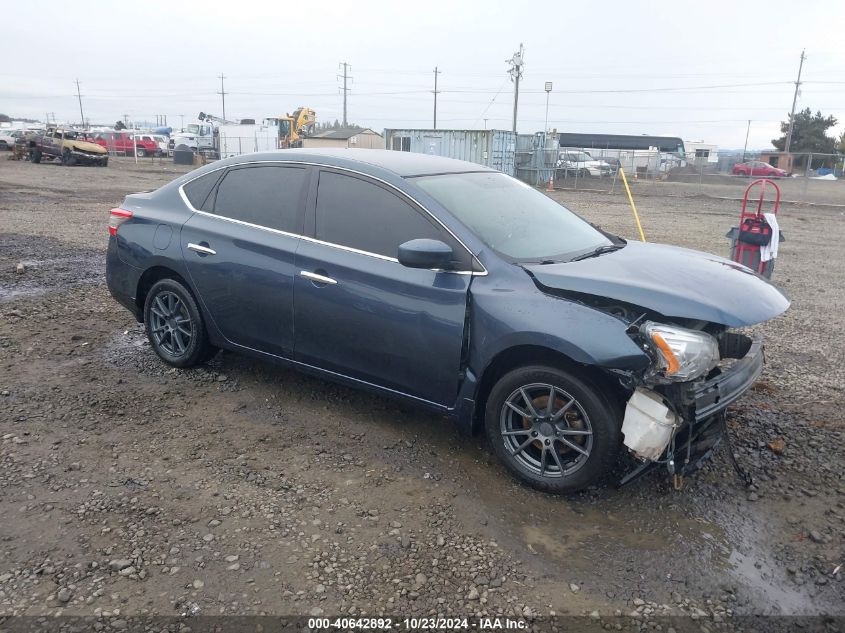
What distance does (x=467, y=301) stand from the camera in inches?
141

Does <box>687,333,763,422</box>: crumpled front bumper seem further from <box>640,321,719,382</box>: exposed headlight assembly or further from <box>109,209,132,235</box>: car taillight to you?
<box>109,209,132,235</box>: car taillight

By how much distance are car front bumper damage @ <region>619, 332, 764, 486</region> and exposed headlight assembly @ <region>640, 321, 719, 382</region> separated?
6 cm

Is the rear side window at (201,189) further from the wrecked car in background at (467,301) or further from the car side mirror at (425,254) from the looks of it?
the car side mirror at (425,254)

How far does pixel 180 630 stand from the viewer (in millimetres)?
2545

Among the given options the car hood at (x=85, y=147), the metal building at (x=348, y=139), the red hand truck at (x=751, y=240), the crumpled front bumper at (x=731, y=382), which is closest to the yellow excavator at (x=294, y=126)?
the metal building at (x=348, y=139)

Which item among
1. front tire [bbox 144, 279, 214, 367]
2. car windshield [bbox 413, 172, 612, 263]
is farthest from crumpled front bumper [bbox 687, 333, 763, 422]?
front tire [bbox 144, 279, 214, 367]

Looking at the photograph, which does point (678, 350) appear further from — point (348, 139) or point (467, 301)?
point (348, 139)

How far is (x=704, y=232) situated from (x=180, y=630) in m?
14.7

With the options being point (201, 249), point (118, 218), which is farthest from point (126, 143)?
point (201, 249)

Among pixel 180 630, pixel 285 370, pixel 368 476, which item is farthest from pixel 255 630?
pixel 285 370

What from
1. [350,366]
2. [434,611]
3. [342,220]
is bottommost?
[434,611]

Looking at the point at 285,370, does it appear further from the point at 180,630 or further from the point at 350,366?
the point at 180,630

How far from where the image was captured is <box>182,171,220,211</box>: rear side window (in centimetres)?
486

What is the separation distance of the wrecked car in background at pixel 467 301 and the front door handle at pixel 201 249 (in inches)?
0.4
